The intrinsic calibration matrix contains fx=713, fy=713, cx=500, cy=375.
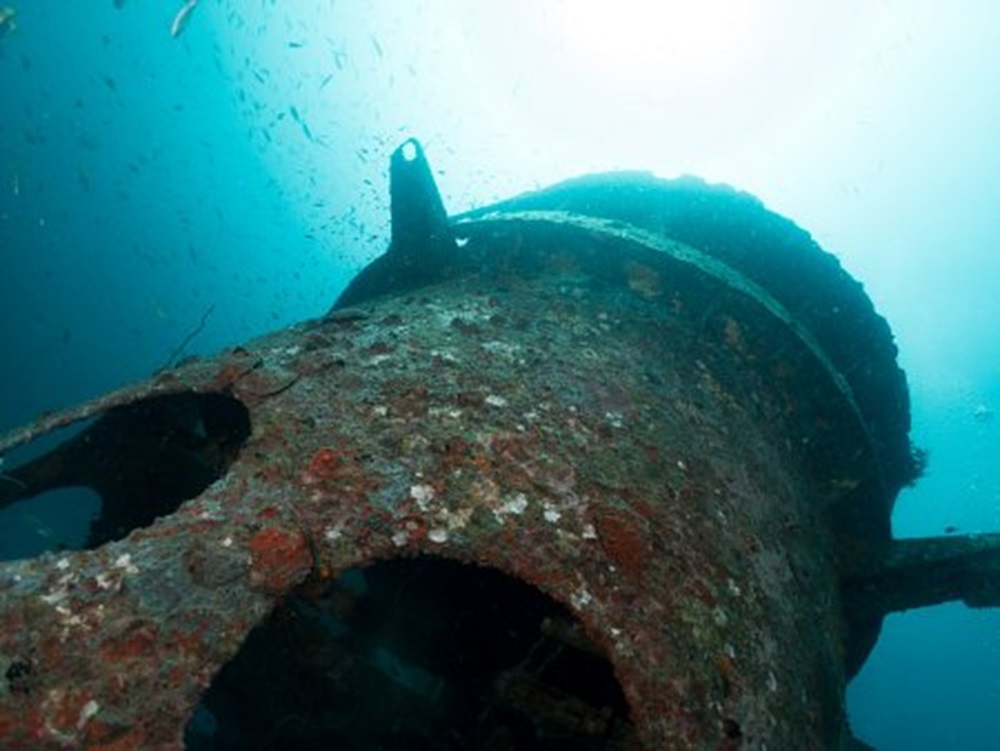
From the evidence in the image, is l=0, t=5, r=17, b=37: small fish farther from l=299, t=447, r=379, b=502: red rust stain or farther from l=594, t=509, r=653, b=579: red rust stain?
l=594, t=509, r=653, b=579: red rust stain

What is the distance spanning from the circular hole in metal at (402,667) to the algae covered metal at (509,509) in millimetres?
21

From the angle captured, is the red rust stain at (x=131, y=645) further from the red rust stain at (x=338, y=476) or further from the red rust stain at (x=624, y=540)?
the red rust stain at (x=624, y=540)

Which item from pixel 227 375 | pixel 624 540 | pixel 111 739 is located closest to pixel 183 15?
pixel 227 375

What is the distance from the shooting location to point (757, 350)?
13.7ft

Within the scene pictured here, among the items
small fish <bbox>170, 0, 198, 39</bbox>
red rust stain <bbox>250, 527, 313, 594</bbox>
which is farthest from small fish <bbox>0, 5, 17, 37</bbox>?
red rust stain <bbox>250, 527, 313, 594</bbox>

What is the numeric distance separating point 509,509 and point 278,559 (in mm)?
750

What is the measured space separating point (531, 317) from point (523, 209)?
2038 mm

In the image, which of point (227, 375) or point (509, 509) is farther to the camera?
point (227, 375)

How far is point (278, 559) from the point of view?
2020 millimetres

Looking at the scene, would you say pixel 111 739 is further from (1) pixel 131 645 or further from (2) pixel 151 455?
(2) pixel 151 455

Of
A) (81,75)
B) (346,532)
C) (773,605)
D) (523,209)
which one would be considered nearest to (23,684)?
(346,532)

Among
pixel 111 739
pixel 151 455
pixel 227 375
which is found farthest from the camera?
pixel 151 455

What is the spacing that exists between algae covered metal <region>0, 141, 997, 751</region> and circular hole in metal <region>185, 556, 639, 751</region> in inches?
0.8

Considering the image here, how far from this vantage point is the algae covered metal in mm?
1903
